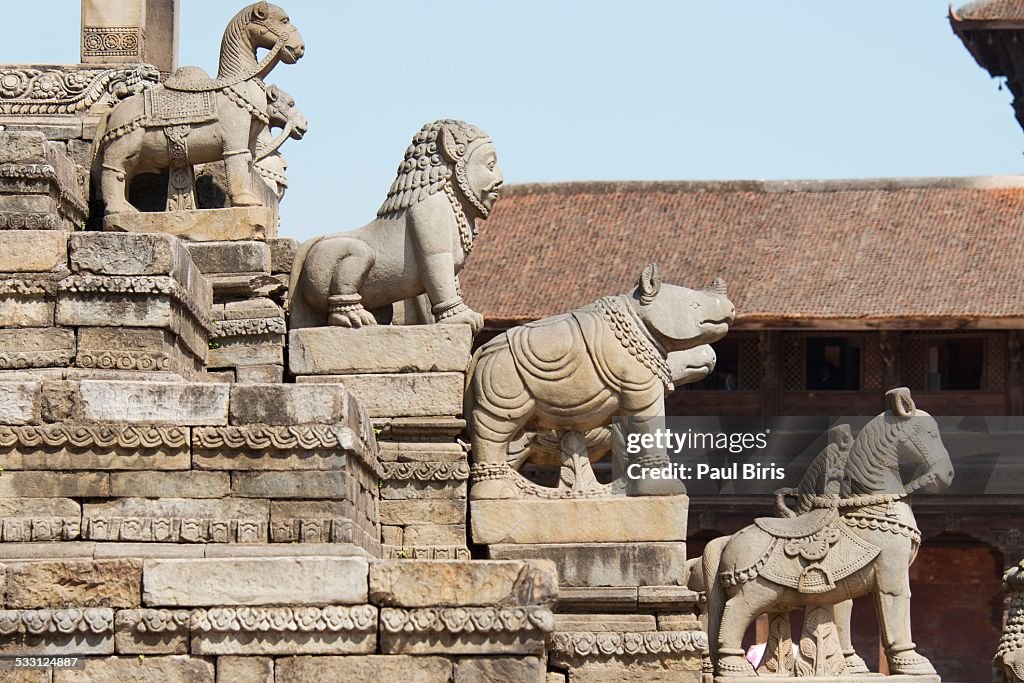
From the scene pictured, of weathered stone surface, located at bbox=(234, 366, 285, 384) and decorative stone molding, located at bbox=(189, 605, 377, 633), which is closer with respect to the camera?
decorative stone molding, located at bbox=(189, 605, 377, 633)

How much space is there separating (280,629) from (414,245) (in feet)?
12.4

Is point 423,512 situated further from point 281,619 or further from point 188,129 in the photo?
point 188,129

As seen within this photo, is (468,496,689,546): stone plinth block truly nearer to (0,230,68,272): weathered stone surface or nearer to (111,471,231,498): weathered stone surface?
(111,471,231,498): weathered stone surface

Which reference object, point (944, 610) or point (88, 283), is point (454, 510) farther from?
point (944, 610)

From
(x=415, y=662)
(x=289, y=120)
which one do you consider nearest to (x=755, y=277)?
(x=289, y=120)

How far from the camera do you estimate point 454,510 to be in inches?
470

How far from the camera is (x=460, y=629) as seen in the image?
934 centimetres

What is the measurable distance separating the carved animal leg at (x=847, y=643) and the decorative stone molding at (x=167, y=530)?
4.67m

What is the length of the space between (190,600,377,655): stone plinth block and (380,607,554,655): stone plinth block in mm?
117

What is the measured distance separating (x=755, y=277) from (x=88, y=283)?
77.1 ft

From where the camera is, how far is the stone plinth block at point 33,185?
1205cm

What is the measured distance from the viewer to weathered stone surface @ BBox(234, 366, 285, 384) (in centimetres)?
1245

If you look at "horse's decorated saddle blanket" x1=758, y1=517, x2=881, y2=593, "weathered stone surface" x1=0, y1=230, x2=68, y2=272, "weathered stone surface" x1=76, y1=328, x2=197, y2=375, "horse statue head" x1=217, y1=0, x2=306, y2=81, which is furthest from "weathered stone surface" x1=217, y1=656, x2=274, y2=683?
"horse statue head" x1=217, y1=0, x2=306, y2=81

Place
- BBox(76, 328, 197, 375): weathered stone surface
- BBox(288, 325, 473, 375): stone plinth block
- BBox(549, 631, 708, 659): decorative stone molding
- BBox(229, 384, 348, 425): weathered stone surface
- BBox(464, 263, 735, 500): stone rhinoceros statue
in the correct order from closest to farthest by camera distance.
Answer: BBox(229, 384, 348, 425): weathered stone surface, BBox(76, 328, 197, 375): weathered stone surface, BBox(549, 631, 708, 659): decorative stone molding, BBox(464, 263, 735, 500): stone rhinoceros statue, BBox(288, 325, 473, 375): stone plinth block
